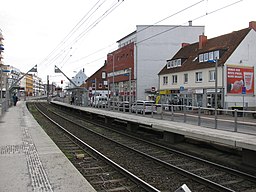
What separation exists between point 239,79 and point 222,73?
2.86 metres

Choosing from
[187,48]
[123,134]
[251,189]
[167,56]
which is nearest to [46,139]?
[123,134]

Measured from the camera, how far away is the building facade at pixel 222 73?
3238 centimetres

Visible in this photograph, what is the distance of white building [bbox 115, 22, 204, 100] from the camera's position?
5031 cm

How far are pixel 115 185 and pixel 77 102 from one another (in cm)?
3363

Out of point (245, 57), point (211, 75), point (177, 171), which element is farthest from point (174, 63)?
point (177, 171)

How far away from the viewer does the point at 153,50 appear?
1999 inches

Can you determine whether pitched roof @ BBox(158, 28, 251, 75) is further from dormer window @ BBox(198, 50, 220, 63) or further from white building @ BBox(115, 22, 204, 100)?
white building @ BBox(115, 22, 204, 100)

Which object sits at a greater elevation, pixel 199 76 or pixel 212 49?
pixel 212 49

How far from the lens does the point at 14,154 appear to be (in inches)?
356

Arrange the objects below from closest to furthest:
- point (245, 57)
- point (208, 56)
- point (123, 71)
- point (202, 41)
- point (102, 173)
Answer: point (102, 173), point (245, 57), point (208, 56), point (202, 41), point (123, 71)

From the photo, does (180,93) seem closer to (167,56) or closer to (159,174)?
(167,56)

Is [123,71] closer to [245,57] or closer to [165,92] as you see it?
[165,92]

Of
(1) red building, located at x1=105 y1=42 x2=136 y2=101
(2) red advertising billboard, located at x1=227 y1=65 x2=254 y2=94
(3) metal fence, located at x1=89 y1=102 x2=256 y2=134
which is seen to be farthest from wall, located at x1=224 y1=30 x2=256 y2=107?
(1) red building, located at x1=105 y1=42 x2=136 y2=101

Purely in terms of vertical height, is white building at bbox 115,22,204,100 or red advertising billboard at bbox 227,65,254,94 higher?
white building at bbox 115,22,204,100
